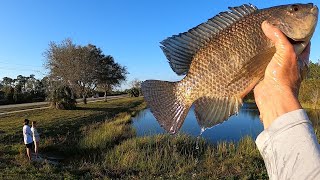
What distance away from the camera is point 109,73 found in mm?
53375

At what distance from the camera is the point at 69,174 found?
12.1 metres

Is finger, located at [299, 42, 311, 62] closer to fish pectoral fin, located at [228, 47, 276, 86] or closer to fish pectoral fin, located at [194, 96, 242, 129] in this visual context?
fish pectoral fin, located at [228, 47, 276, 86]

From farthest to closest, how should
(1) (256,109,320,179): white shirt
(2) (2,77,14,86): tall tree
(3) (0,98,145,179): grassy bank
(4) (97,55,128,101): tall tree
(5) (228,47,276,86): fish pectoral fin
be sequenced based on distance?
1. (2) (2,77,14,86): tall tree
2. (4) (97,55,128,101): tall tree
3. (3) (0,98,145,179): grassy bank
4. (5) (228,47,276,86): fish pectoral fin
5. (1) (256,109,320,179): white shirt

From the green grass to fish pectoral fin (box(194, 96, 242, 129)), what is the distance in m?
9.82

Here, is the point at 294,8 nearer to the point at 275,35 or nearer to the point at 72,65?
the point at 275,35

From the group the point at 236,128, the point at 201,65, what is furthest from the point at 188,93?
the point at 236,128

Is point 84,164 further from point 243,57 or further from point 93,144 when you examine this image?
point 243,57

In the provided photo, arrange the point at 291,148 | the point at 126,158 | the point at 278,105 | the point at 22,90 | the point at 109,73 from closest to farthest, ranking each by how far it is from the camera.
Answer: the point at 291,148
the point at 278,105
the point at 126,158
the point at 109,73
the point at 22,90

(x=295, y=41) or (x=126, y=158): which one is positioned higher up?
(x=295, y=41)

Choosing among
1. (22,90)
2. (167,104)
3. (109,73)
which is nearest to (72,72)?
(109,73)

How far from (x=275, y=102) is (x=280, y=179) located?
1.31 ft

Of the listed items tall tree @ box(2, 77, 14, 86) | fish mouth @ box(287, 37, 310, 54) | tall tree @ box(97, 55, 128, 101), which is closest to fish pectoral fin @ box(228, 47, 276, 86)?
fish mouth @ box(287, 37, 310, 54)

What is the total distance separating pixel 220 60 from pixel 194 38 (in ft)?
0.81

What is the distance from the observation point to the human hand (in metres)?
1.68
